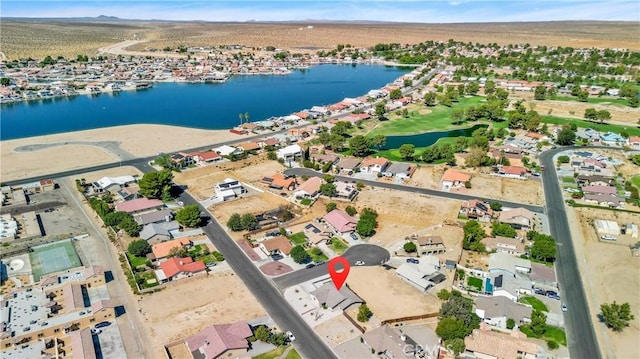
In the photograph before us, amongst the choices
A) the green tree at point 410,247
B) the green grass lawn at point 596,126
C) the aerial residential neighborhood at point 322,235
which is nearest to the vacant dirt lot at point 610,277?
the aerial residential neighborhood at point 322,235

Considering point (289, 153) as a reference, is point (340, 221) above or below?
below

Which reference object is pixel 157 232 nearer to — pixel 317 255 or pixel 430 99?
pixel 317 255

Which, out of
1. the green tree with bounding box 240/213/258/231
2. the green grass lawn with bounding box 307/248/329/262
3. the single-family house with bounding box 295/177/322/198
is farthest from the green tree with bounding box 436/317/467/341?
the single-family house with bounding box 295/177/322/198

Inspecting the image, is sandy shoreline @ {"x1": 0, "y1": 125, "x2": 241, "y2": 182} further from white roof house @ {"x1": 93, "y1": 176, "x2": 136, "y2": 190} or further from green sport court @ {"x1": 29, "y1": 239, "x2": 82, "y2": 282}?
green sport court @ {"x1": 29, "y1": 239, "x2": 82, "y2": 282}

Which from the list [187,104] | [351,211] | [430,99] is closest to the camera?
[351,211]

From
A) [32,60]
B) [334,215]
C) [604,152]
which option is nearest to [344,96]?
[604,152]

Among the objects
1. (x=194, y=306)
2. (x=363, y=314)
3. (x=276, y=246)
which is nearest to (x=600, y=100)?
(x=276, y=246)

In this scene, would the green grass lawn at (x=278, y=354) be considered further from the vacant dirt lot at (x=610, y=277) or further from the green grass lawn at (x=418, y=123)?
the green grass lawn at (x=418, y=123)
